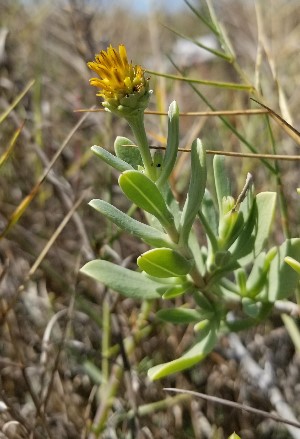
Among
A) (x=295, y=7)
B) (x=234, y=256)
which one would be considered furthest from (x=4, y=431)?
(x=295, y=7)

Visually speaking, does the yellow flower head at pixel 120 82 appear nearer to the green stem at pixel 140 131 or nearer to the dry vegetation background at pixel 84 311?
the green stem at pixel 140 131

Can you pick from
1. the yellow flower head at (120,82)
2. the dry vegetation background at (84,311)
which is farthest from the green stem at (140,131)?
the dry vegetation background at (84,311)

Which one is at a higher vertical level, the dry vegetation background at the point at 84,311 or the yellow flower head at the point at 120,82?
the yellow flower head at the point at 120,82

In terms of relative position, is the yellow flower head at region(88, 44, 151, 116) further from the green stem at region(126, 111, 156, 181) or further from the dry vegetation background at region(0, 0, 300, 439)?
the dry vegetation background at region(0, 0, 300, 439)

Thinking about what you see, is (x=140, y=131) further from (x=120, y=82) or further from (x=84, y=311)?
(x=84, y=311)

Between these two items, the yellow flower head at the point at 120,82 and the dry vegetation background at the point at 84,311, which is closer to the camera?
the yellow flower head at the point at 120,82

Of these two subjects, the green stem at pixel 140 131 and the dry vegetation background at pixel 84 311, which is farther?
the dry vegetation background at pixel 84 311

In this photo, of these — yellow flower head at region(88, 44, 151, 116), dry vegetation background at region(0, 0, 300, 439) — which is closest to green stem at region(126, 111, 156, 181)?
yellow flower head at region(88, 44, 151, 116)

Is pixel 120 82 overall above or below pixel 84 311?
above

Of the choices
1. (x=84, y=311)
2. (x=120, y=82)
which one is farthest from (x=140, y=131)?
(x=84, y=311)

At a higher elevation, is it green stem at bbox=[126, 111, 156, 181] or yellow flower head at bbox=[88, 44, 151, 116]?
yellow flower head at bbox=[88, 44, 151, 116]
